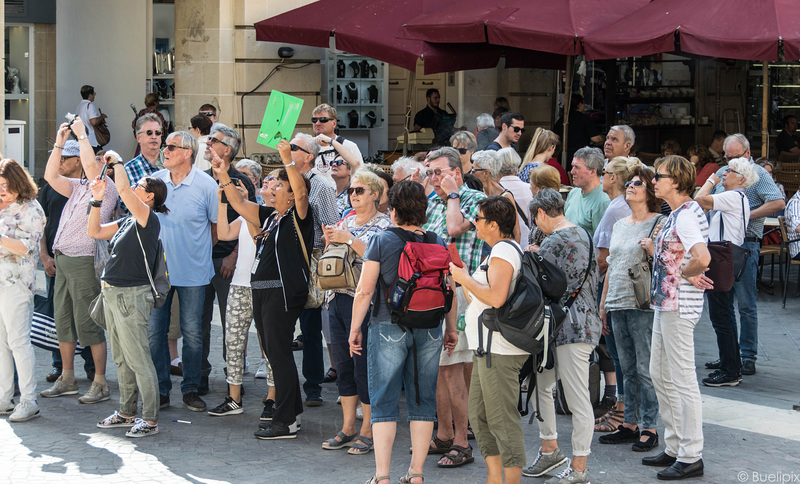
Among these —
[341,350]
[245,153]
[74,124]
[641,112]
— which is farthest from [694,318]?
[641,112]

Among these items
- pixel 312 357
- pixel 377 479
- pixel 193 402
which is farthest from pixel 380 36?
pixel 377 479

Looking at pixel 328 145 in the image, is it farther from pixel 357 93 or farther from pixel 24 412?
pixel 357 93

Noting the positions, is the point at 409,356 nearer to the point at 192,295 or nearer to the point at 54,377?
the point at 192,295

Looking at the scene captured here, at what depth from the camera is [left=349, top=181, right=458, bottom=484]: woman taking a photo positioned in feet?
19.0

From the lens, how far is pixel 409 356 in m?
5.91

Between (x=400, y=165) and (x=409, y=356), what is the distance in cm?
197

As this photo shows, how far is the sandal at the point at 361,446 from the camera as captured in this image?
6473mm

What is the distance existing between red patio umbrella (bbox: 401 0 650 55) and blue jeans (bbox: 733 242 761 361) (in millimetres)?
3804

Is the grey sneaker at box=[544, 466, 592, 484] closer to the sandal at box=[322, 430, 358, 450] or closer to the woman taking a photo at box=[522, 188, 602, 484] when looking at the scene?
the woman taking a photo at box=[522, 188, 602, 484]

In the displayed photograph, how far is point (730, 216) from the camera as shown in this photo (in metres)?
7.91

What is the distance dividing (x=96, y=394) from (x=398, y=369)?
299cm

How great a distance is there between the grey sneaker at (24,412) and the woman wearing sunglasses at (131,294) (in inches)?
21.8

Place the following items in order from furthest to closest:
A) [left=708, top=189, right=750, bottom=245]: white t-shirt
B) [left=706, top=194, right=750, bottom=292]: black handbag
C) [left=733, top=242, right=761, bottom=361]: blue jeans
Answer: [left=733, top=242, right=761, bottom=361]: blue jeans
[left=708, top=189, right=750, bottom=245]: white t-shirt
[left=706, top=194, right=750, bottom=292]: black handbag

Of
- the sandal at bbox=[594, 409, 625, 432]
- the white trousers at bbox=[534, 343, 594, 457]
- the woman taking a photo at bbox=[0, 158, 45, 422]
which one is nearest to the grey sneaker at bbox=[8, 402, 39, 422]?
the woman taking a photo at bbox=[0, 158, 45, 422]
